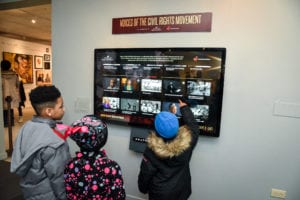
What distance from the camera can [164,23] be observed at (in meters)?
2.15

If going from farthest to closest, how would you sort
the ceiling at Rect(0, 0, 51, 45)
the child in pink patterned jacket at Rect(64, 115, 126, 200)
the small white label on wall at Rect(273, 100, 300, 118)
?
the ceiling at Rect(0, 0, 51, 45)
the small white label on wall at Rect(273, 100, 300, 118)
the child in pink patterned jacket at Rect(64, 115, 126, 200)

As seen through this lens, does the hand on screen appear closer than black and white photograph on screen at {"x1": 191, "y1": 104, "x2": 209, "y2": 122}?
Yes

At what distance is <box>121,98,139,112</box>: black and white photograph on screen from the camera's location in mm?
2289

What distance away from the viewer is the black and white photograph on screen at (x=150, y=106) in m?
2.19

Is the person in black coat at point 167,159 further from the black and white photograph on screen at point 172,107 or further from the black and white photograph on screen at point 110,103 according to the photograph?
the black and white photograph on screen at point 110,103

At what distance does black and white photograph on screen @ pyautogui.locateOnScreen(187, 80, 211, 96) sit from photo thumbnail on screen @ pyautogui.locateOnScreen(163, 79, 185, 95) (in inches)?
3.0

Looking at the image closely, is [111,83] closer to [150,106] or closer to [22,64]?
[150,106]

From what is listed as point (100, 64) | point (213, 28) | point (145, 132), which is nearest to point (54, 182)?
point (145, 132)

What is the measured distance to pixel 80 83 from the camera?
2605 millimetres

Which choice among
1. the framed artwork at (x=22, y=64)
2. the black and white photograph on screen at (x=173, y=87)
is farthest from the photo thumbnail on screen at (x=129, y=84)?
the framed artwork at (x=22, y=64)

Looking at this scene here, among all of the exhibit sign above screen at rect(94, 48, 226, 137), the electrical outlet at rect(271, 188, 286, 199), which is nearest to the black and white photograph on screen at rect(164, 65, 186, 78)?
the exhibit sign above screen at rect(94, 48, 226, 137)

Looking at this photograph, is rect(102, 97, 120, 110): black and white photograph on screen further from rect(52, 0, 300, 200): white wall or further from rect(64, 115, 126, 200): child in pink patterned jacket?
rect(64, 115, 126, 200): child in pink patterned jacket

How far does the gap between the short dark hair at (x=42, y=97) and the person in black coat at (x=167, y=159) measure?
689 millimetres

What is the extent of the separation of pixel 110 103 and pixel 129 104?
9.5 inches
